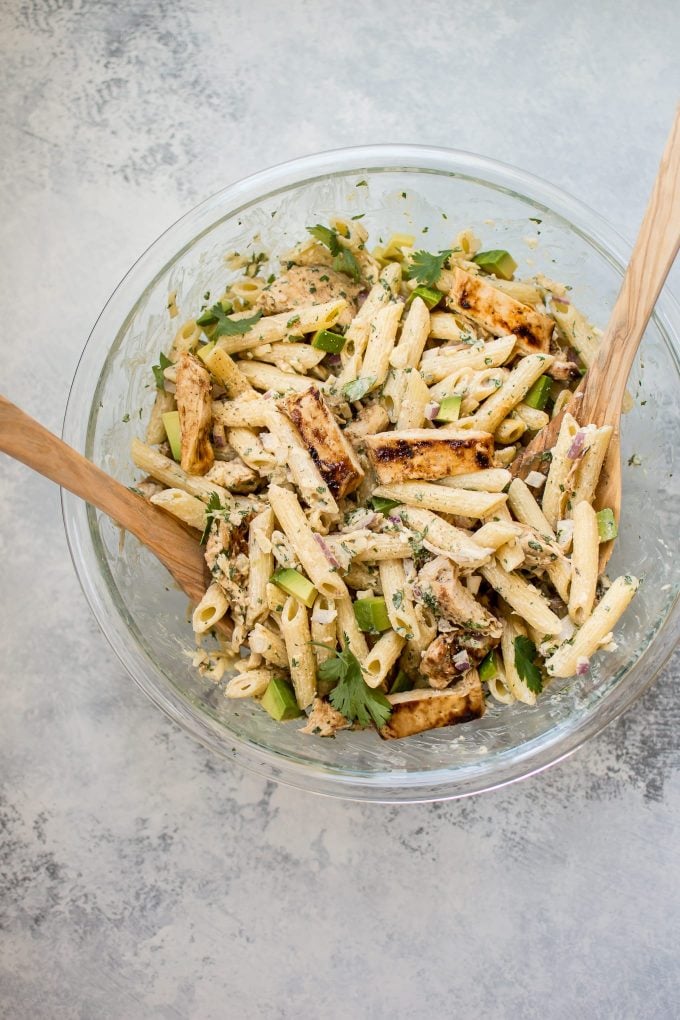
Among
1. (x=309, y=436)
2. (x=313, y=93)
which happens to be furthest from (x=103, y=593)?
(x=313, y=93)

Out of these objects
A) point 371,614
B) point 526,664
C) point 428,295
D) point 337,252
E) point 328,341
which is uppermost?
point 337,252

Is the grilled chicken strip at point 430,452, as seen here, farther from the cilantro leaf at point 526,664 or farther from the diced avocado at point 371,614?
the cilantro leaf at point 526,664

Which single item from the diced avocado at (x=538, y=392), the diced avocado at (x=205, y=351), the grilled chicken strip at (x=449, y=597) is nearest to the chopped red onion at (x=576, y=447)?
the diced avocado at (x=538, y=392)

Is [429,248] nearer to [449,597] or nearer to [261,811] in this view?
[449,597]

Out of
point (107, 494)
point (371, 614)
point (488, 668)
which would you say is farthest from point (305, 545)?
point (488, 668)

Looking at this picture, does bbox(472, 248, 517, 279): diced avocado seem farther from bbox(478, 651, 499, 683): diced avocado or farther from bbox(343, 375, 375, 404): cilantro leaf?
bbox(478, 651, 499, 683): diced avocado

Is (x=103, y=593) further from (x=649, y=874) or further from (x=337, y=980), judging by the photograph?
(x=649, y=874)
